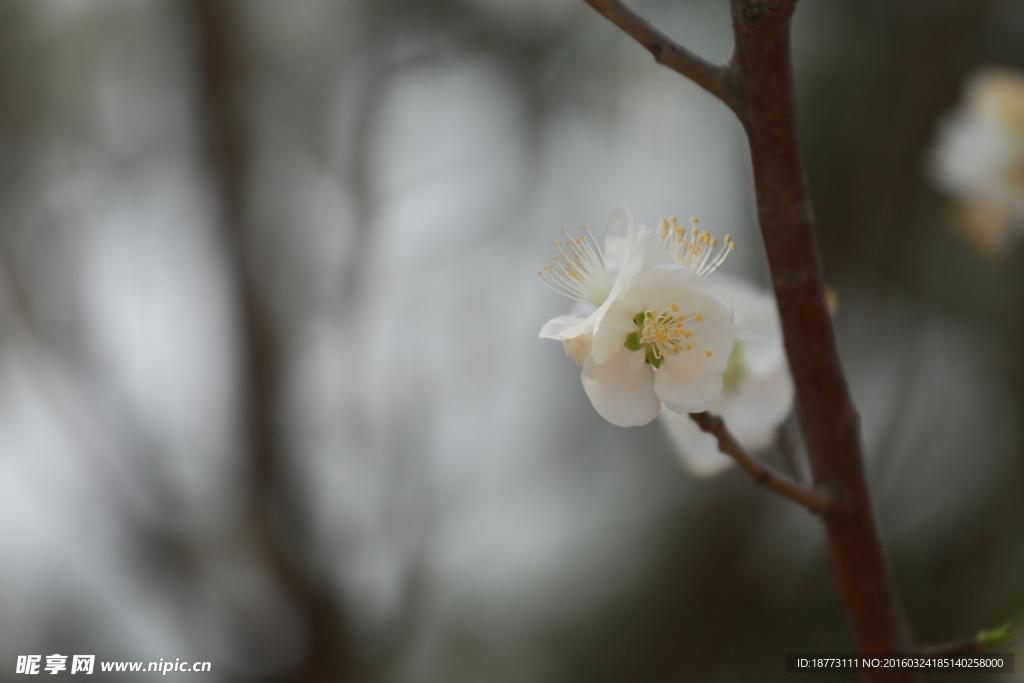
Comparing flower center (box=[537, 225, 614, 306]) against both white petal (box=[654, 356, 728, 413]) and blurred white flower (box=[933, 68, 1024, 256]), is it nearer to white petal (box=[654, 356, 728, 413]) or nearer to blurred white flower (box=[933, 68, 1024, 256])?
white petal (box=[654, 356, 728, 413])

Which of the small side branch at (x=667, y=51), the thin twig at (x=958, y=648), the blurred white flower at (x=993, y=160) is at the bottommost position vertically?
the thin twig at (x=958, y=648)

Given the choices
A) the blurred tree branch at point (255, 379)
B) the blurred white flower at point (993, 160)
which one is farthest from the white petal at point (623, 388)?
the blurred tree branch at point (255, 379)

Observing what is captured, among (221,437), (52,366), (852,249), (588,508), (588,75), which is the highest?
(588,75)

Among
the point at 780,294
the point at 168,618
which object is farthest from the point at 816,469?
the point at 168,618

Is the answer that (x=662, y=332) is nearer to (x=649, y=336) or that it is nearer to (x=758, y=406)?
(x=649, y=336)

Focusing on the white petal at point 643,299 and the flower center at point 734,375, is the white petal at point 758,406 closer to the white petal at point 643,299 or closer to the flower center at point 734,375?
the flower center at point 734,375

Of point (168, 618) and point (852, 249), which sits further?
point (852, 249)

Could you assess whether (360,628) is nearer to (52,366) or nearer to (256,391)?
(256,391)
